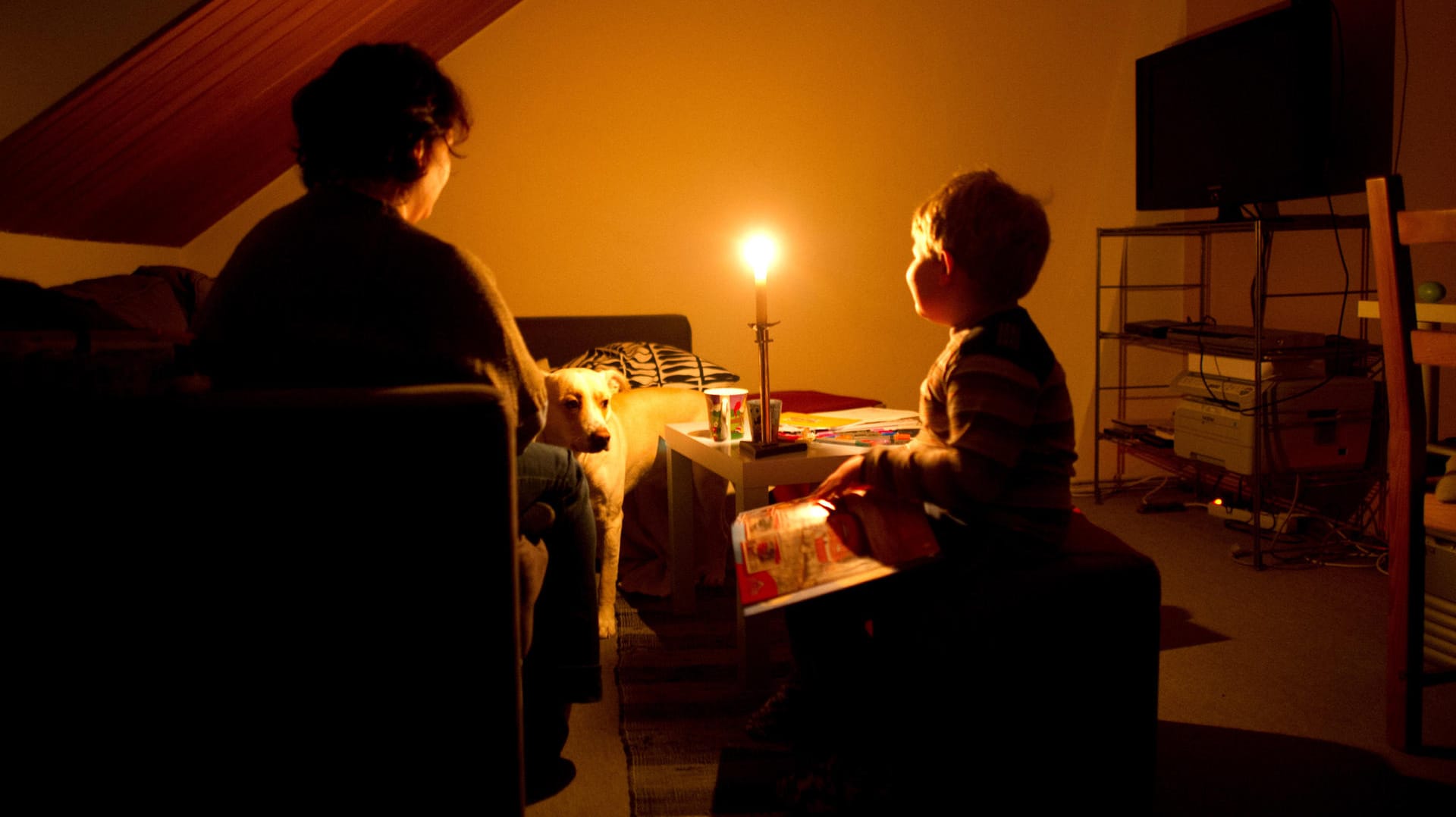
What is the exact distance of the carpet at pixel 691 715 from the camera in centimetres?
164

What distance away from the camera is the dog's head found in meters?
2.27

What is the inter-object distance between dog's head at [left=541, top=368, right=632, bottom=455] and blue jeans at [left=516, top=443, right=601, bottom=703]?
0.45 m

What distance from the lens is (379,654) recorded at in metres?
1.16

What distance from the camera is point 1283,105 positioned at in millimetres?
3035

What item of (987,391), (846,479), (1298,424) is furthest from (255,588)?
(1298,424)

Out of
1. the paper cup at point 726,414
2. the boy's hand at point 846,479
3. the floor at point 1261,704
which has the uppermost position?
the paper cup at point 726,414

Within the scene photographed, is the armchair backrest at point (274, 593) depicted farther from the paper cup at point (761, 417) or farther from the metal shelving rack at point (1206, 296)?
the metal shelving rack at point (1206, 296)

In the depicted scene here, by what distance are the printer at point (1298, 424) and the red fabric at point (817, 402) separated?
42.6 inches

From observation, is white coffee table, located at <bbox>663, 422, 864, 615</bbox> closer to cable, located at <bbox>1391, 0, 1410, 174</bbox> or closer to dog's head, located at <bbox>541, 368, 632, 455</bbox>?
dog's head, located at <bbox>541, 368, 632, 455</bbox>

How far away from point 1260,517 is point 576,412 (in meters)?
2.27

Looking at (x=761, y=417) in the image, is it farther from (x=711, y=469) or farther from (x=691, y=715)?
A: (x=691, y=715)

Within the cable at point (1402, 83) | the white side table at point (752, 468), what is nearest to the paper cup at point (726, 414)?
the white side table at point (752, 468)

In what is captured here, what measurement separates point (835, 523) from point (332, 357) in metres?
0.74

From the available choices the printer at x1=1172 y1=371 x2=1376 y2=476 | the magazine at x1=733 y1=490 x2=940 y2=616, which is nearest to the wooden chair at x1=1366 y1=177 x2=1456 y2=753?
the magazine at x1=733 y1=490 x2=940 y2=616
